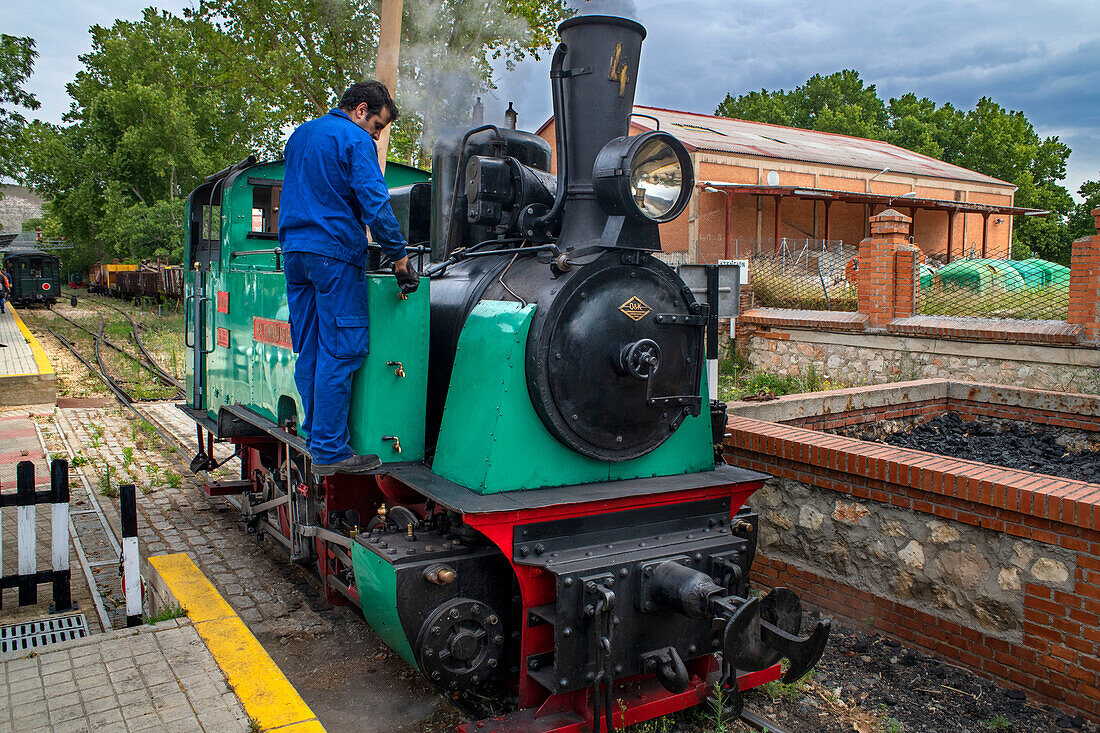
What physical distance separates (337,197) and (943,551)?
3389 mm

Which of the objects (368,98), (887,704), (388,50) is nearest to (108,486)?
(388,50)

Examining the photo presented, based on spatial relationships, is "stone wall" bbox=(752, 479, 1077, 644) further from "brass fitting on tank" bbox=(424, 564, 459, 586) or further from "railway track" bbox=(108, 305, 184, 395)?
"railway track" bbox=(108, 305, 184, 395)

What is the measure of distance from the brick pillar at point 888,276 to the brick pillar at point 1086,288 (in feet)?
6.56

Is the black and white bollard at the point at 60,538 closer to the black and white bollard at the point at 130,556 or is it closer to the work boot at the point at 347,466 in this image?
the black and white bollard at the point at 130,556

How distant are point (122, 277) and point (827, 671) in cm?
3817

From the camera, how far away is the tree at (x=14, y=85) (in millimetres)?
26453

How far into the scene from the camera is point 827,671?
152 inches

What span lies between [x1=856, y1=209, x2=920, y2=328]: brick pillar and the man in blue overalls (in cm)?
865

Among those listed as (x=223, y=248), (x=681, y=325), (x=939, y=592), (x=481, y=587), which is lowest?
(x=939, y=592)

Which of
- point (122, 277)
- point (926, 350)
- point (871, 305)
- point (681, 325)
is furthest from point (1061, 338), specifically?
point (122, 277)

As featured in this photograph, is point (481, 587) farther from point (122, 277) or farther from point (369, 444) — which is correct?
point (122, 277)

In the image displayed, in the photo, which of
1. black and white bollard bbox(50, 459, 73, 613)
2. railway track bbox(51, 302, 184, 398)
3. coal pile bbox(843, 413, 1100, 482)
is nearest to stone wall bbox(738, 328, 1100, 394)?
coal pile bbox(843, 413, 1100, 482)

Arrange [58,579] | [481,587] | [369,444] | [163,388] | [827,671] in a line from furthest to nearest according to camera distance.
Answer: [163,388] → [58,579] → [827,671] → [369,444] → [481,587]

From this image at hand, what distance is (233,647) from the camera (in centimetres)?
344
